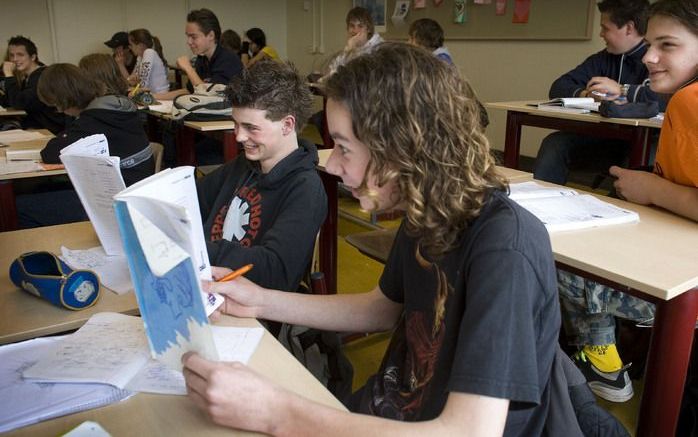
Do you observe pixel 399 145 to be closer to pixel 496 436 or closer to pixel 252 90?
pixel 496 436

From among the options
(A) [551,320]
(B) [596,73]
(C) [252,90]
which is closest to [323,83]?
(A) [551,320]

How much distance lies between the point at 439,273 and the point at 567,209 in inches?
31.4

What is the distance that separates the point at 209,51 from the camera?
4.52 m

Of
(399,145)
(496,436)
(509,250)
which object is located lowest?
(496,436)

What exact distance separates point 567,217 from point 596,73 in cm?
239

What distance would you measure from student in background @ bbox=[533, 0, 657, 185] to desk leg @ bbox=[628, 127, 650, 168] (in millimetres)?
316

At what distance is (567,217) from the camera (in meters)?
1.45

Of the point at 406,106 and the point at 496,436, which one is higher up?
the point at 406,106

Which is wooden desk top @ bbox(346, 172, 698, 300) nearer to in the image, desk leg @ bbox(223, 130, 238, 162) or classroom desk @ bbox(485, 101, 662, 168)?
classroom desk @ bbox(485, 101, 662, 168)

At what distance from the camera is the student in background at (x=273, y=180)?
57.6 inches

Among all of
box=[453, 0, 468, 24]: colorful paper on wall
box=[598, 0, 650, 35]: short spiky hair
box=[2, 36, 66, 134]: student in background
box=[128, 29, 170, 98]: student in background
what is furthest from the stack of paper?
box=[453, 0, 468, 24]: colorful paper on wall

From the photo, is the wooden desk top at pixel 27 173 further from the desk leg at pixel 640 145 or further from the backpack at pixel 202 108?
the desk leg at pixel 640 145

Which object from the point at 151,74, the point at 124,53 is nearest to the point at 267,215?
the point at 151,74

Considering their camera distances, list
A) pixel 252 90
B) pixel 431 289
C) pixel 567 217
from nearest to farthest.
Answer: pixel 431 289 → pixel 567 217 → pixel 252 90
